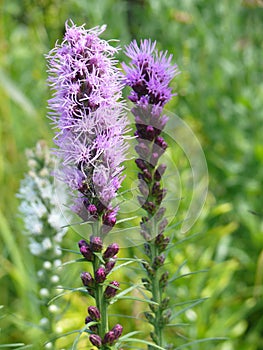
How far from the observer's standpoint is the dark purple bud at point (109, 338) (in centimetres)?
103

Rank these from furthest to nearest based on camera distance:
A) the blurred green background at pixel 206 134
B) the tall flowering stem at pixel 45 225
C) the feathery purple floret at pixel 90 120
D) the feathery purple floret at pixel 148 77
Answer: the blurred green background at pixel 206 134 < the tall flowering stem at pixel 45 225 < the feathery purple floret at pixel 148 77 < the feathery purple floret at pixel 90 120

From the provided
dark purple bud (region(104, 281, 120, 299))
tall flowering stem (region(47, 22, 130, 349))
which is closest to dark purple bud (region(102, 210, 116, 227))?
tall flowering stem (region(47, 22, 130, 349))

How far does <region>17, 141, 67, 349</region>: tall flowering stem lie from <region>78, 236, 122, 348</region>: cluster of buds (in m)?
0.59

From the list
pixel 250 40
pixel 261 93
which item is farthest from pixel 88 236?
pixel 250 40

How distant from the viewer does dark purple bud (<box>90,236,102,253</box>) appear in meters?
1.02

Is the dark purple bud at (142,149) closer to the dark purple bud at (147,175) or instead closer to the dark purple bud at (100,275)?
the dark purple bud at (147,175)

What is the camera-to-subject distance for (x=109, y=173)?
1007mm

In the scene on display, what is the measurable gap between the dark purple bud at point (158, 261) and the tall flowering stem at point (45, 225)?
0.49 m

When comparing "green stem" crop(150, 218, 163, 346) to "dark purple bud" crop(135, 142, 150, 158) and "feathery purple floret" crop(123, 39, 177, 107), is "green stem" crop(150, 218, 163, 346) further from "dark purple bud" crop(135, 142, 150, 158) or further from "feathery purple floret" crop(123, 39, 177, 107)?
"feathery purple floret" crop(123, 39, 177, 107)

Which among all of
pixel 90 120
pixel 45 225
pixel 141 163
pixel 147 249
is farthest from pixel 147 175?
pixel 45 225

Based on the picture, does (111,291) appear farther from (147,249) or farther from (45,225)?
(45,225)

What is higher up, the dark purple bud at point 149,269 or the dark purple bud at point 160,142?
the dark purple bud at point 160,142

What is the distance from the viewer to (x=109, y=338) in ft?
3.39

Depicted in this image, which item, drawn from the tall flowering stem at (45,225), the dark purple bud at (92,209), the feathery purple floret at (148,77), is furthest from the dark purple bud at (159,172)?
the tall flowering stem at (45,225)
